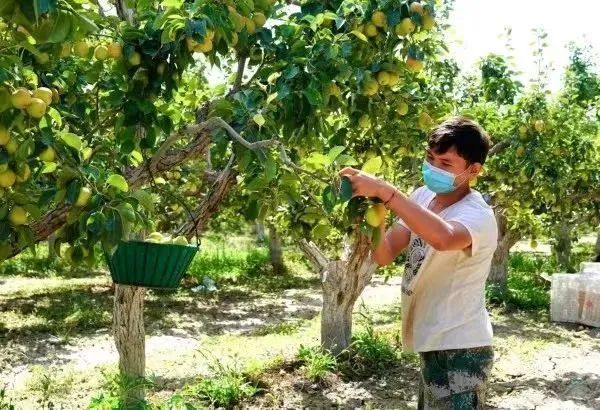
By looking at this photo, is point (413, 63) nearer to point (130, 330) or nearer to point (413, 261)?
point (413, 261)

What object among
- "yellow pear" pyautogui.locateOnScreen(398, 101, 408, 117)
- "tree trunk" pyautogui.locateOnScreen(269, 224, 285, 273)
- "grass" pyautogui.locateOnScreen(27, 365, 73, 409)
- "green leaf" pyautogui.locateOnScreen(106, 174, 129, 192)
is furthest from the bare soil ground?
"green leaf" pyautogui.locateOnScreen(106, 174, 129, 192)

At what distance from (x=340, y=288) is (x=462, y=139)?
3.63 meters

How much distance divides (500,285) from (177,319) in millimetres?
4371

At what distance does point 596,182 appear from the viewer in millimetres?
7336

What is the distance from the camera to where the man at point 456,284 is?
6.99 ft

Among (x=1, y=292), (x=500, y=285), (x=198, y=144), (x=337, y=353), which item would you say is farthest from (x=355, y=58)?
(x=1, y=292)

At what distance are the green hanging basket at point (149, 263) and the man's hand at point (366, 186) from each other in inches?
25.6

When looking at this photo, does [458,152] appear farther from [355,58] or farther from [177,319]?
[177,319]

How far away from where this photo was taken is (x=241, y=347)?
21.9ft

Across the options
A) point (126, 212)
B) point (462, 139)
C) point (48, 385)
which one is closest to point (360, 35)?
point (462, 139)

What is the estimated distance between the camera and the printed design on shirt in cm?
225

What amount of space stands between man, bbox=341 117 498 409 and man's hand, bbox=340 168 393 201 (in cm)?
27

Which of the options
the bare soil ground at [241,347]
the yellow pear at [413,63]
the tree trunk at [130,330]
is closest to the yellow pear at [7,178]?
the yellow pear at [413,63]

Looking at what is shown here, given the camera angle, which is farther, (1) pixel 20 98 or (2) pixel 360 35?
(2) pixel 360 35
